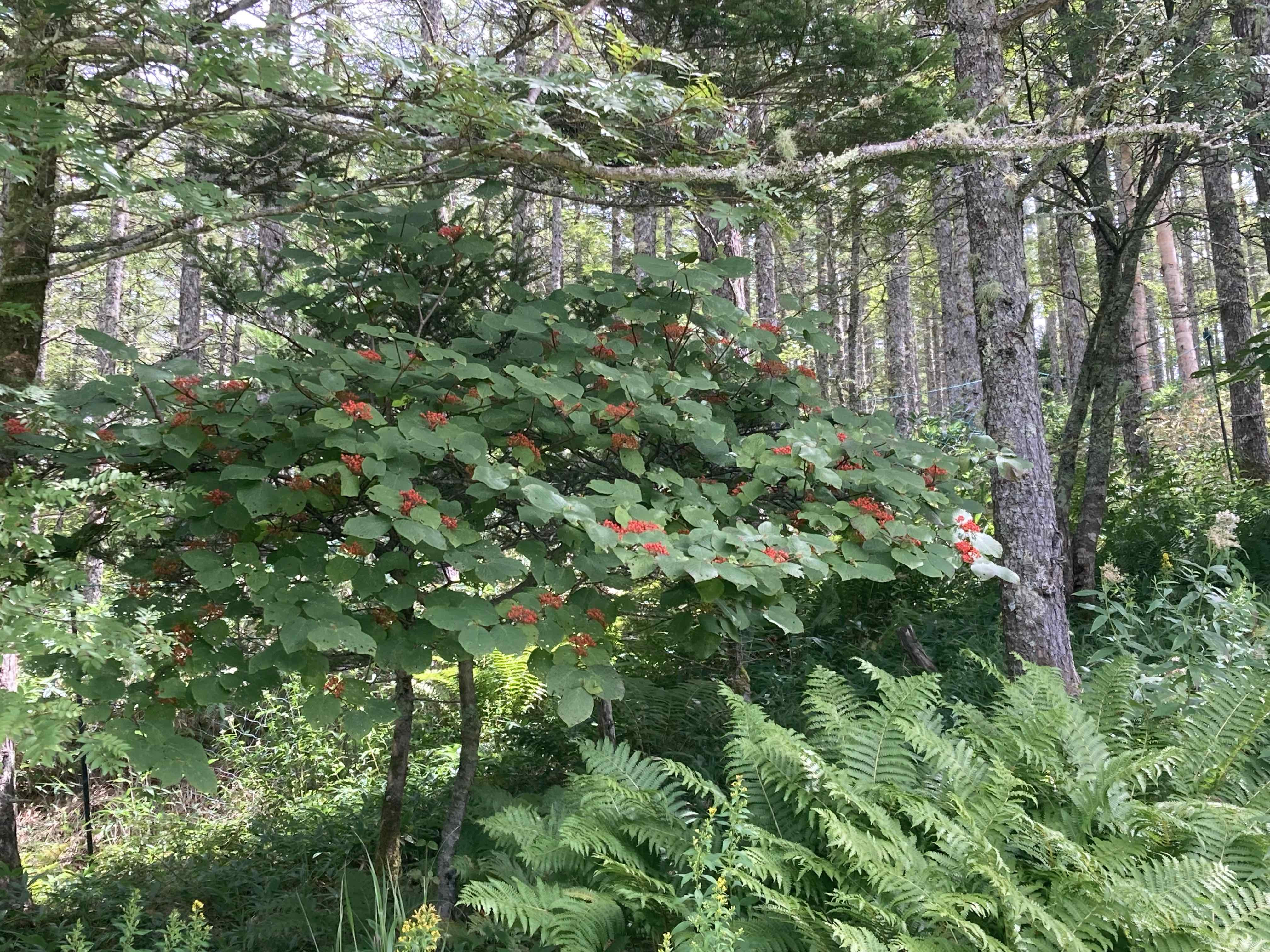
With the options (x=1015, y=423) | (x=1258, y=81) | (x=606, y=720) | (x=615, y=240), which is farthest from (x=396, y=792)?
(x=615, y=240)

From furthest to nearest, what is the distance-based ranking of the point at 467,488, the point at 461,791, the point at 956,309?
1. the point at 956,309
2. the point at 461,791
3. the point at 467,488

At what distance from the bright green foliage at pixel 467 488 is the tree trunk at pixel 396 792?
272 millimetres

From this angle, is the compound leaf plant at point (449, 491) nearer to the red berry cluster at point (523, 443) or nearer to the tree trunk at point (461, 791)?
the red berry cluster at point (523, 443)

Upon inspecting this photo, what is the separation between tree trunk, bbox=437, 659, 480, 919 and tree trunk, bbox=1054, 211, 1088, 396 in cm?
400

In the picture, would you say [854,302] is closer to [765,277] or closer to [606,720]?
[765,277]

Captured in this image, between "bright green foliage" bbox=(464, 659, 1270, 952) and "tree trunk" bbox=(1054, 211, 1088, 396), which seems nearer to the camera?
"bright green foliage" bbox=(464, 659, 1270, 952)

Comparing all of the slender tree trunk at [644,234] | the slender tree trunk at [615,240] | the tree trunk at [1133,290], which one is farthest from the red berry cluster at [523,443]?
the slender tree trunk at [615,240]

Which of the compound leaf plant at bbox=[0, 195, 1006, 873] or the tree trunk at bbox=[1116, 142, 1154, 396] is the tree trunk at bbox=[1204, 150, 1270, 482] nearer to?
the tree trunk at bbox=[1116, 142, 1154, 396]

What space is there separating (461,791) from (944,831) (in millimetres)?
1794

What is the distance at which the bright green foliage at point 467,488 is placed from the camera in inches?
81.0

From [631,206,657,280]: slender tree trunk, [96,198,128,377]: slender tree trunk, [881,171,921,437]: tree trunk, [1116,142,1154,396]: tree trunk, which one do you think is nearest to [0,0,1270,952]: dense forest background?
[1116,142,1154,396]: tree trunk

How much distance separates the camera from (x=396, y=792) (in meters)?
3.12

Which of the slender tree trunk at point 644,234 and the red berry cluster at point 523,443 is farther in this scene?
the slender tree trunk at point 644,234

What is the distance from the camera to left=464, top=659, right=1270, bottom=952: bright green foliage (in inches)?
78.2
